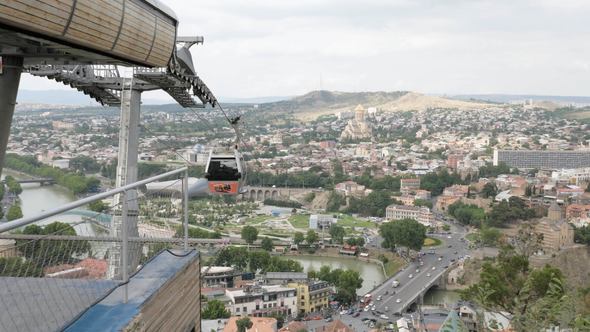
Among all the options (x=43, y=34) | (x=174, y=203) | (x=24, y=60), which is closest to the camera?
(x=43, y=34)

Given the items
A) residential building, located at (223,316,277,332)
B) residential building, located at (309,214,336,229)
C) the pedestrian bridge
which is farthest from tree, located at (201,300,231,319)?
the pedestrian bridge

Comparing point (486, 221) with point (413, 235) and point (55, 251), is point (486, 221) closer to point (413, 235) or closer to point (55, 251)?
point (413, 235)

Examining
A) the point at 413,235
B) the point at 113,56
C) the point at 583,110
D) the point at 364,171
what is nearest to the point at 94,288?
the point at 113,56

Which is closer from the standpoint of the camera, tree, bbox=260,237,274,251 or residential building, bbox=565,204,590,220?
tree, bbox=260,237,274,251

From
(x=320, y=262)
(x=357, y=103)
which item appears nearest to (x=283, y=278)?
(x=320, y=262)

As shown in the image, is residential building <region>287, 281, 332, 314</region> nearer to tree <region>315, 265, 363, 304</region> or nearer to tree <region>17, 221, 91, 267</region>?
tree <region>315, 265, 363, 304</region>

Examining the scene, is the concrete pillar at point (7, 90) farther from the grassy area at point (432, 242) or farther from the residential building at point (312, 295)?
the grassy area at point (432, 242)

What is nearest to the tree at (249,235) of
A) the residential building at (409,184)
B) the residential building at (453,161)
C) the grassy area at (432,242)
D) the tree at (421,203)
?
the grassy area at (432,242)
